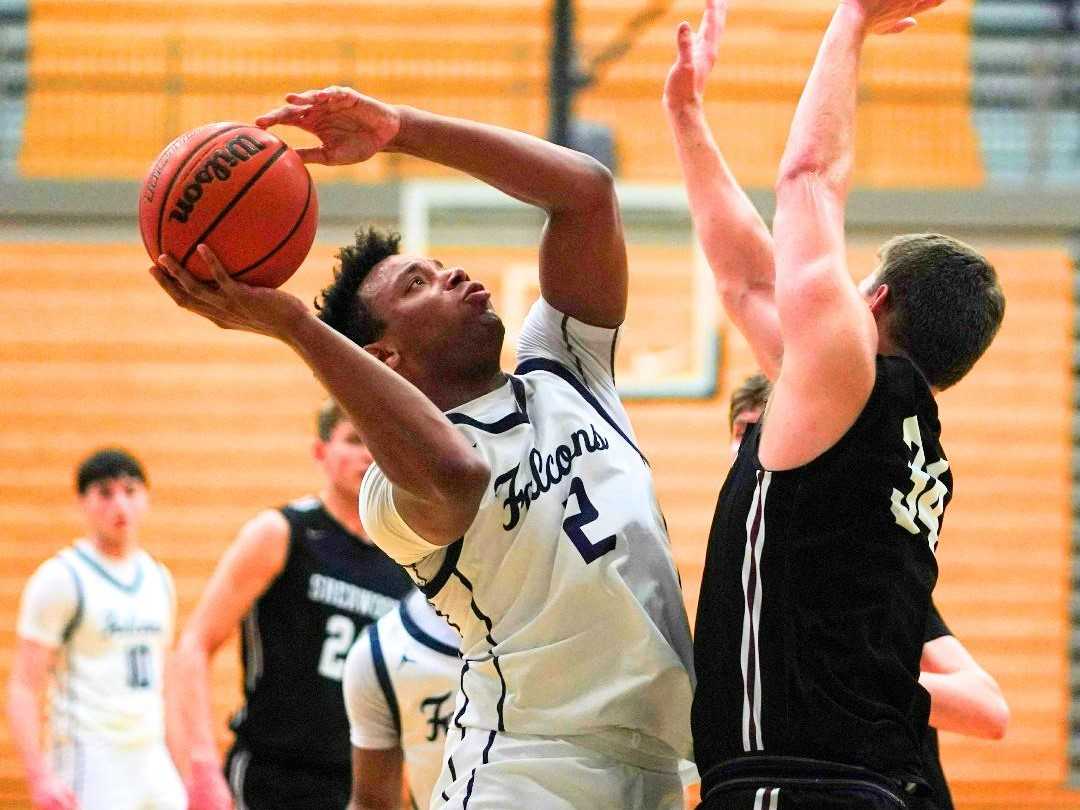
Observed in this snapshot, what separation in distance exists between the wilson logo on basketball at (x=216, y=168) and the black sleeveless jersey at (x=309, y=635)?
2631mm

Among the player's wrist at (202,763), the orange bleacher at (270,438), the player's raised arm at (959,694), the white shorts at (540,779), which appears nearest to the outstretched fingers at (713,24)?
the player's raised arm at (959,694)

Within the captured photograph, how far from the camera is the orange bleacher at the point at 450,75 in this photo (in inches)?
456

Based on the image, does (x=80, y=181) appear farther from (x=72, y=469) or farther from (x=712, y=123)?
(x=712, y=123)

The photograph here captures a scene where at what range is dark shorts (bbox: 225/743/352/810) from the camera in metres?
5.32

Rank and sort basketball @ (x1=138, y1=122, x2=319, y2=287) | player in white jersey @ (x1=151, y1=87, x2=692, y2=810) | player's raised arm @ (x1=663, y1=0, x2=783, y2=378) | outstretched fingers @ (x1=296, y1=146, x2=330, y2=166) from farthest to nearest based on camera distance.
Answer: player's raised arm @ (x1=663, y1=0, x2=783, y2=378)
outstretched fingers @ (x1=296, y1=146, x2=330, y2=166)
player in white jersey @ (x1=151, y1=87, x2=692, y2=810)
basketball @ (x1=138, y1=122, x2=319, y2=287)

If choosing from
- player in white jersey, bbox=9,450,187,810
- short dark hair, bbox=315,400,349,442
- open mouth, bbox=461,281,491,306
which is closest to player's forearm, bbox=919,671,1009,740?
open mouth, bbox=461,281,491,306

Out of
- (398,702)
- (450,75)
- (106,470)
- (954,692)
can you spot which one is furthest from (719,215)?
(450,75)

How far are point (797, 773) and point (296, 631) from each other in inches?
116

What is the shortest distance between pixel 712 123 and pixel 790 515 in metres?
9.31

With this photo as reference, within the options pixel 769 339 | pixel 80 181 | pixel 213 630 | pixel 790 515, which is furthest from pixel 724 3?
pixel 80 181

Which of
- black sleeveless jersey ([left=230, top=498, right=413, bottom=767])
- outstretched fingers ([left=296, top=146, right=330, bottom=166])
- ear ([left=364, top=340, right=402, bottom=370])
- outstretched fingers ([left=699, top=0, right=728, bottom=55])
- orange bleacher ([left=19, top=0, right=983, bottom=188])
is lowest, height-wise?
black sleeveless jersey ([left=230, top=498, right=413, bottom=767])

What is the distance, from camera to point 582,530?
316cm

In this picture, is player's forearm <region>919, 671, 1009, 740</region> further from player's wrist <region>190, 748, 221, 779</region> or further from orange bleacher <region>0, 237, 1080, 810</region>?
orange bleacher <region>0, 237, 1080, 810</region>

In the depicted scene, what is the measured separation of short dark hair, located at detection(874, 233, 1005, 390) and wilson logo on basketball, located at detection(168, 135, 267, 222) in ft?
4.15
